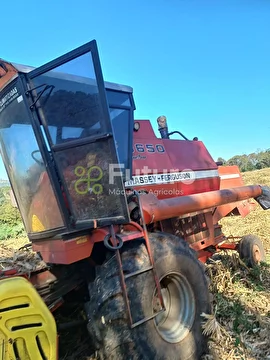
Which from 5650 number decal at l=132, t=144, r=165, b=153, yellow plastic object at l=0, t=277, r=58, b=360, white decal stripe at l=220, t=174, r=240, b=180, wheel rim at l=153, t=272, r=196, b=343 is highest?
5650 number decal at l=132, t=144, r=165, b=153

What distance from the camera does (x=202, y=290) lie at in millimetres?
3242

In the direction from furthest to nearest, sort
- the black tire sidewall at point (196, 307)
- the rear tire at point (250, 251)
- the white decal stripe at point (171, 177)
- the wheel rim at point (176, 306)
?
1. the rear tire at point (250, 251)
2. the white decal stripe at point (171, 177)
3. the wheel rim at point (176, 306)
4. the black tire sidewall at point (196, 307)

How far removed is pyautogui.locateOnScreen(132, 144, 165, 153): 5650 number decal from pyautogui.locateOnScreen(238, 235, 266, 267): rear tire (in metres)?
2.34

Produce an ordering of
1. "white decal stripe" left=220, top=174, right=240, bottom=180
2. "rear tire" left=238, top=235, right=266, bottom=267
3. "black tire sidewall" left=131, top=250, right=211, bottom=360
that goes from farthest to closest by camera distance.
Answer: "white decal stripe" left=220, top=174, right=240, bottom=180, "rear tire" left=238, top=235, right=266, bottom=267, "black tire sidewall" left=131, top=250, right=211, bottom=360

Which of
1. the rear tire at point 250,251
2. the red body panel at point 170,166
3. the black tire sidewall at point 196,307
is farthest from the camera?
the rear tire at point 250,251

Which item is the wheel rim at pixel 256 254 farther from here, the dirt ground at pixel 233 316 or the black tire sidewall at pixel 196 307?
the black tire sidewall at pixel 196 307

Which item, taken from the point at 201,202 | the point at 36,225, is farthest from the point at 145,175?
the point at 36,225

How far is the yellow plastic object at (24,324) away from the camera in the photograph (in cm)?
232

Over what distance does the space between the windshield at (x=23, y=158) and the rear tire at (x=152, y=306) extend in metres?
0.72

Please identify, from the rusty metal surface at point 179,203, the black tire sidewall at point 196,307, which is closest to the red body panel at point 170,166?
the rusty metal surface at point 179,203

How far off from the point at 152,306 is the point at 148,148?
2.14 m

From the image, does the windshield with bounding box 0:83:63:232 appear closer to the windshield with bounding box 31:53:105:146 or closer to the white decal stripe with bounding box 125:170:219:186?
the windshield with bounding box 31:53:105:146

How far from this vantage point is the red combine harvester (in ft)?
8.00

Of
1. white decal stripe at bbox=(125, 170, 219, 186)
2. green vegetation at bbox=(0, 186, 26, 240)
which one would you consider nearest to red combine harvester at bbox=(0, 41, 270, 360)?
white decal stripe at bbox=(125, 170, 219, 186)
